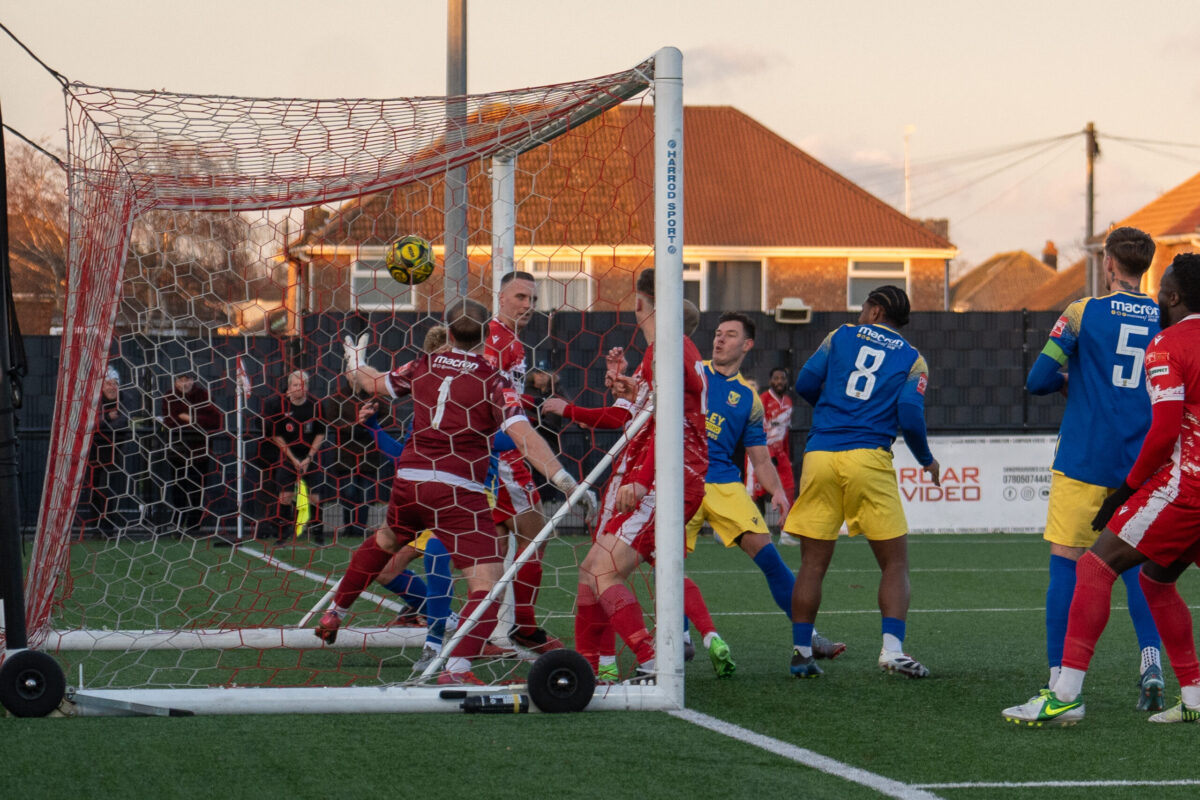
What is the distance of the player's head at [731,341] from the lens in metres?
7.79

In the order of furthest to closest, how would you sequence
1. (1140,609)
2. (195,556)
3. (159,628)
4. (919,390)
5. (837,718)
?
(195,556), (159,628), (919,390), (1140,609), (837,718)

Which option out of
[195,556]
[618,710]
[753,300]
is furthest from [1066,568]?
[753,300]

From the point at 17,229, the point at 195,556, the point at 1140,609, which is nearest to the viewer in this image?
the point at 1140,609

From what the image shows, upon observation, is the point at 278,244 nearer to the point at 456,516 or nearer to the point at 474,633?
the point at 456,516

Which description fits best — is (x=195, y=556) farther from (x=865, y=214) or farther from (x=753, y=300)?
(x=865, y=214)

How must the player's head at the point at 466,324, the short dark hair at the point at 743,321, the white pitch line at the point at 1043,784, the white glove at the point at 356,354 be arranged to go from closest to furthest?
the white pitch line at the point at 1043,784
the white glove at the point at 356,354
the player's head at the point at 466,324
the short dark hair at the point at 743,321

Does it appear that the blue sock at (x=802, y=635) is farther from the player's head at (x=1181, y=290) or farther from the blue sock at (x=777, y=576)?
the player's head at (x=1181, y=290)

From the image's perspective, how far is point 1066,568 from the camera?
19.9 feet

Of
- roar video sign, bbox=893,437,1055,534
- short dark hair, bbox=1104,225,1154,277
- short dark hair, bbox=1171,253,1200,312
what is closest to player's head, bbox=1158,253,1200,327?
short dark hair, bbox=1171,253,1200,312

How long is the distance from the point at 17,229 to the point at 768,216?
21.2m

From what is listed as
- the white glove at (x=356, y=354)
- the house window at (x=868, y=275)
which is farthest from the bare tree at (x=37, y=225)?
the house window at (x=868, y=275)

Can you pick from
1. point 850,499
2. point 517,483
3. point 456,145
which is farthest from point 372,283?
point 850,499

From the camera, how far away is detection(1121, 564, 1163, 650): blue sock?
6.16 meters

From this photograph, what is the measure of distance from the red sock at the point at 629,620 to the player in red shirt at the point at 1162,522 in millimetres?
1539
